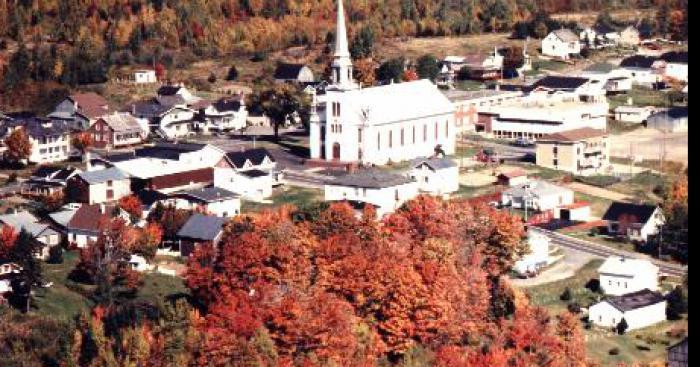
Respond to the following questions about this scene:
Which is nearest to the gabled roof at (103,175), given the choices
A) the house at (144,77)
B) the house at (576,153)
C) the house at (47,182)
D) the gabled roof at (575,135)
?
the house at (47,182)

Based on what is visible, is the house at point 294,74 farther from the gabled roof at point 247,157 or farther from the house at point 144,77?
the gabled roof at point 247,157

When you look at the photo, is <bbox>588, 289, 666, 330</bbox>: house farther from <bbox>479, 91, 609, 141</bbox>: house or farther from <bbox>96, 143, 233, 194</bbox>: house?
<bbox>479, 91, 609, 141</bbox>: house

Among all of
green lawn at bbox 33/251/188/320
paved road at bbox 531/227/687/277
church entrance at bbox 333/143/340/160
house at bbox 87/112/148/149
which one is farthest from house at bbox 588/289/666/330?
house at bbox 87/112/148/149

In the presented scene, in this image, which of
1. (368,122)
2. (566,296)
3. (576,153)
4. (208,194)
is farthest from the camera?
(576,153)

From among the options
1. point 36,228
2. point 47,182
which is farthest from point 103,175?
point 36,228

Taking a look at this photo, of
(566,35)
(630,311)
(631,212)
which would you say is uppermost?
(566,35)

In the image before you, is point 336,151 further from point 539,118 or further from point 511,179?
point 539,118
